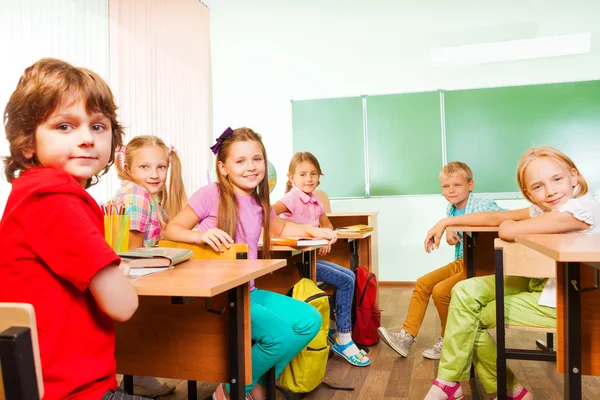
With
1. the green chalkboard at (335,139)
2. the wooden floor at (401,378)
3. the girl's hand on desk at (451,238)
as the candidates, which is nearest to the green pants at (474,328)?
the wooden floor at (401,378)

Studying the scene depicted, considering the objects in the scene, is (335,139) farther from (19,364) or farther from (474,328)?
(19,364)

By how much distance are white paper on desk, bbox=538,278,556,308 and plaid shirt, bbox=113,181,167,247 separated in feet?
5.04

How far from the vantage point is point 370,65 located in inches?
215

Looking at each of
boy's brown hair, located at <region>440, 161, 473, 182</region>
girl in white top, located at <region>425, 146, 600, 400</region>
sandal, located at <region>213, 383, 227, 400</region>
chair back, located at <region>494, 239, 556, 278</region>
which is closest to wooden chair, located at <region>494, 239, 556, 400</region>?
chair back, located at <region>494, 239, 556, 278</region>

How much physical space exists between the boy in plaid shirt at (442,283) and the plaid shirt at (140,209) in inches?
56.5

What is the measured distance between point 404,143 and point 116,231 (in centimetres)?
431

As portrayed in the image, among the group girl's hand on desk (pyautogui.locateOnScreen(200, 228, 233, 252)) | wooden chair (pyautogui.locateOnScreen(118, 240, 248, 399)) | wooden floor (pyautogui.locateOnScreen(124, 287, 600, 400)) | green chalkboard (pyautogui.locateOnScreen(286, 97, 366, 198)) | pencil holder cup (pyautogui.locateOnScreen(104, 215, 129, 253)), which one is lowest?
wooden floor (pyautogui.locateOnScreen(124, 287, 600, 400))

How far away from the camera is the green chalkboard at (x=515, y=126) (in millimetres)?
4914

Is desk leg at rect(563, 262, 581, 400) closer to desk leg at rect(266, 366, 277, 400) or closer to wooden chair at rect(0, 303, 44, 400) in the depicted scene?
desk leg at rect(266, 366, 277, 400)

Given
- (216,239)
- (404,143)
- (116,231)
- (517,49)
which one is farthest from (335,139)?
(116,231)

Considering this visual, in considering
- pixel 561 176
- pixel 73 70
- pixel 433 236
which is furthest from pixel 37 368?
pixel 433 236

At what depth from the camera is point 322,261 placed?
2.99m

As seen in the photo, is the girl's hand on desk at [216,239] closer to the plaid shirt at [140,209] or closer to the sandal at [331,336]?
the plaid shirt at [140,209]

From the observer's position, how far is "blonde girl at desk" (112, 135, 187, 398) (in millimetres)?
2170
